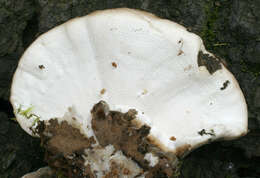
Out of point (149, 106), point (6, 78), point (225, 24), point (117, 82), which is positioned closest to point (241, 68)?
point (225, 24)

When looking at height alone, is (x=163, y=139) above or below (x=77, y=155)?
above

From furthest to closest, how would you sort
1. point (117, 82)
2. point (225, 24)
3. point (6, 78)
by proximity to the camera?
point (6, 78)
point (225, 24)
point (117, 82)

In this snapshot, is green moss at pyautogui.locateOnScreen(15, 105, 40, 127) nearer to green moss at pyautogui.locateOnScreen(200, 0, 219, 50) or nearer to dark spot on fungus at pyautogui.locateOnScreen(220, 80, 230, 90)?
dark spot on fungus at pyautogui.locateOnScreen(220, 80, 230, 90)

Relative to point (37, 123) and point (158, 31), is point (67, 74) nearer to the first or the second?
point (37, 123)

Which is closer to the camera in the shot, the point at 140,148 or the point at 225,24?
the point at 140,148

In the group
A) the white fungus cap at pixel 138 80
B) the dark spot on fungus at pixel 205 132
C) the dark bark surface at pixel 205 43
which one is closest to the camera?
the white fungus cap at pixel 138 80

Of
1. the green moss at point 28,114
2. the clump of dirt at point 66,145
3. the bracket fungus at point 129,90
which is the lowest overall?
the clump of dirt at point 66,145

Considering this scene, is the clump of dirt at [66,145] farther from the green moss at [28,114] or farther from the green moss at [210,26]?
the green moss at [210,26]

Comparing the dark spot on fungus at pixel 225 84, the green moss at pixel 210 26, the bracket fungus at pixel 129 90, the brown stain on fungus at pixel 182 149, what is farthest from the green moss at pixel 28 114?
the green moss at pixel 210 26
